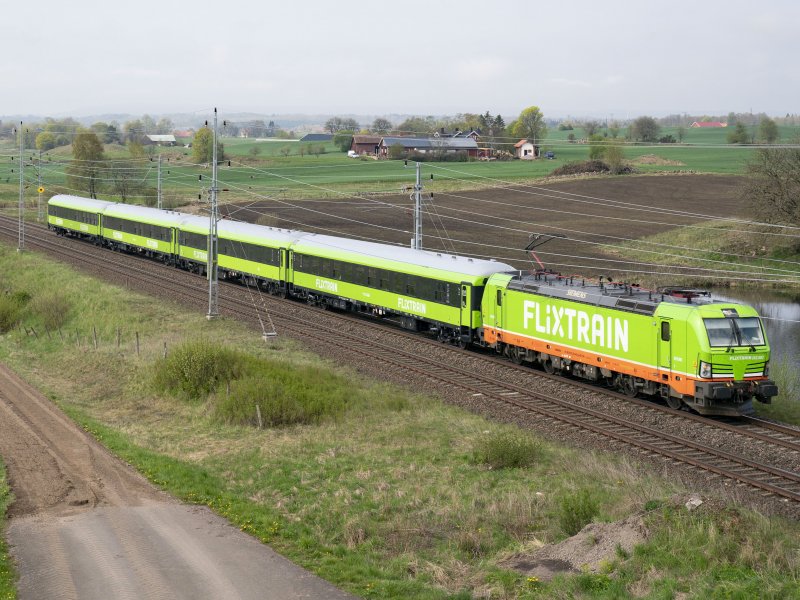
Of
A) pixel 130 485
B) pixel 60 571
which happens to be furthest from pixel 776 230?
pixel 60 571

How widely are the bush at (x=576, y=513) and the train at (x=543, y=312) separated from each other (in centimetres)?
1033

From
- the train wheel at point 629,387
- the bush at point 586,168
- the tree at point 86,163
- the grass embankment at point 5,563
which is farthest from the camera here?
the bush at point 586,168

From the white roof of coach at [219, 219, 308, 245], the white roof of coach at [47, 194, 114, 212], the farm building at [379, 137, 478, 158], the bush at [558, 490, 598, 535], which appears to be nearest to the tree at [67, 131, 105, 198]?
the white roof of coach at [47, 194, 114, 212]

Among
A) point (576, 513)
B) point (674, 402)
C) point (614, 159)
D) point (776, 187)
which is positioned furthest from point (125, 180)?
point (576, 513)

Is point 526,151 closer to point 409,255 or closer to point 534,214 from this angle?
point 534,214

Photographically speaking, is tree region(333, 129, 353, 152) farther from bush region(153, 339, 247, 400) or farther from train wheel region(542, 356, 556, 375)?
bush region(153, 339, 247, 400)

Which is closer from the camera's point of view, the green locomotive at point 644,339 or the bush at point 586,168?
the green locomotive at point 644,339

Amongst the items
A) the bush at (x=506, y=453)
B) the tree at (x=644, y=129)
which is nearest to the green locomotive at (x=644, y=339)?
the bush at (x=506, y=453)

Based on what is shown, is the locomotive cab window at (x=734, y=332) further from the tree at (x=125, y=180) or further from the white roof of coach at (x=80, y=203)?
the tree at (x=125, y=180)

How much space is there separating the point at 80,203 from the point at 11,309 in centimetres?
3218

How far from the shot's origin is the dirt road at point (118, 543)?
14.7 meters

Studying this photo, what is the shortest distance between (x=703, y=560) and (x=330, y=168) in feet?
453

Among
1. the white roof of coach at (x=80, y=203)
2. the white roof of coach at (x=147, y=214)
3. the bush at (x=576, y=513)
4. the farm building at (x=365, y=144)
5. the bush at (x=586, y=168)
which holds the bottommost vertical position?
the bush at (x=576, y=513)

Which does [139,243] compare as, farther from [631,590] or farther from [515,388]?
[631,590]
